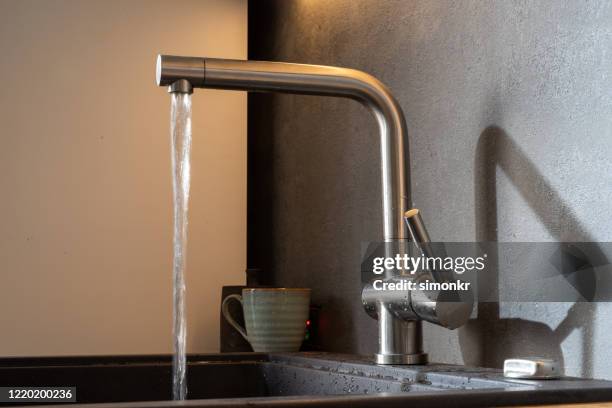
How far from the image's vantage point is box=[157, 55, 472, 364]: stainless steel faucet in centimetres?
105

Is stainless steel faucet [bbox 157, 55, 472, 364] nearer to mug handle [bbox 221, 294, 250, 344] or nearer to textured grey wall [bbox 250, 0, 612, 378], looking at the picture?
textured grey wall [bbox 250, 0, 612, 378]

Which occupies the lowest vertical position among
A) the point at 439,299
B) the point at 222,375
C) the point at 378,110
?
the point at 222,375

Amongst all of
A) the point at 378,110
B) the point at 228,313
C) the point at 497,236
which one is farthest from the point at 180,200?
the point at 228,313

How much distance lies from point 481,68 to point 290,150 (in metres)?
0.65

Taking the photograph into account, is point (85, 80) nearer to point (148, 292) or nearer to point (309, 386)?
point (148, 292)

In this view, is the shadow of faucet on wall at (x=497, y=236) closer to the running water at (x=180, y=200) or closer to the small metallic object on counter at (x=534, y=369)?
the small metallic object on counter at (x=534, y=369)

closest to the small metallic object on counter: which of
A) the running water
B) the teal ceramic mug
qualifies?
the running water

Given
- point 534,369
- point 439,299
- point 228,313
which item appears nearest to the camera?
point 534,369

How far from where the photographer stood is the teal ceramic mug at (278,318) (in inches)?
58.9

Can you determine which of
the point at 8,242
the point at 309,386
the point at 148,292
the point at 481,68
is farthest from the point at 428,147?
the point at 8,242

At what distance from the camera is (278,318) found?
1495mm

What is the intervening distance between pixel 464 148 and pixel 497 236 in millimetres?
141

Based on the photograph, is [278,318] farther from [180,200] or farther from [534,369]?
[534,369]

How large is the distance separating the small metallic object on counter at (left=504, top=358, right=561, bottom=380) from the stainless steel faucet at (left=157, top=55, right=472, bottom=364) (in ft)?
0.47
